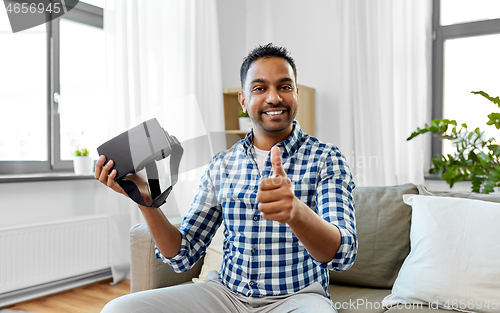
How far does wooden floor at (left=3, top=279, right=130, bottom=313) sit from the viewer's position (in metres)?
2.15

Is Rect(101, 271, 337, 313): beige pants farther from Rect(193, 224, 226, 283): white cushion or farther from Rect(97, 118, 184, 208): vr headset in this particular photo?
Rect(193, 224, 226, 283): white cushion

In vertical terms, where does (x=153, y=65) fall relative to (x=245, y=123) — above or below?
above

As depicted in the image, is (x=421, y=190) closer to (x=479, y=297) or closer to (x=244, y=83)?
(x=479, y=297)

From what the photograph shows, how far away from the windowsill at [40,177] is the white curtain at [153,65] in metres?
0.28

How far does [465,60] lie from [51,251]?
2918 millimetres

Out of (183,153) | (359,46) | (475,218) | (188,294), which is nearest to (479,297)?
(475,218)

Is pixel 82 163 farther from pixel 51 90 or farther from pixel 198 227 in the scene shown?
pixel 198 227

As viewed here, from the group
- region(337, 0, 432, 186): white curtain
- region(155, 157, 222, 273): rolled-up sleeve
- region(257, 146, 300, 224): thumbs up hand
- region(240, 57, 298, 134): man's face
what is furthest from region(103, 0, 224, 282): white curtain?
region(337, 0, 432, 186): white curtain

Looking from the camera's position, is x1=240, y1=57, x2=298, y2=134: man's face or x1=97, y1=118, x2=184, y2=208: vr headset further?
x1=240, y1=57, x2=298, y2=134: man's face

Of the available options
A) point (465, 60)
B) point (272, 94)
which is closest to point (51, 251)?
point (272, 94)

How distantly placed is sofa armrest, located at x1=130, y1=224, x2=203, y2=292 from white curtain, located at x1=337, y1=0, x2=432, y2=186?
6.29 feet

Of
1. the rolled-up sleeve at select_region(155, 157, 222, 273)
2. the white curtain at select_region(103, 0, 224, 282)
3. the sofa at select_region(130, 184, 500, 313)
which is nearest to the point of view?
the rolled-up sleeve at select_region(155, 157, 222, 273)

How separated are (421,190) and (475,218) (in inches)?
10.3

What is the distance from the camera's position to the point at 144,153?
701mm
